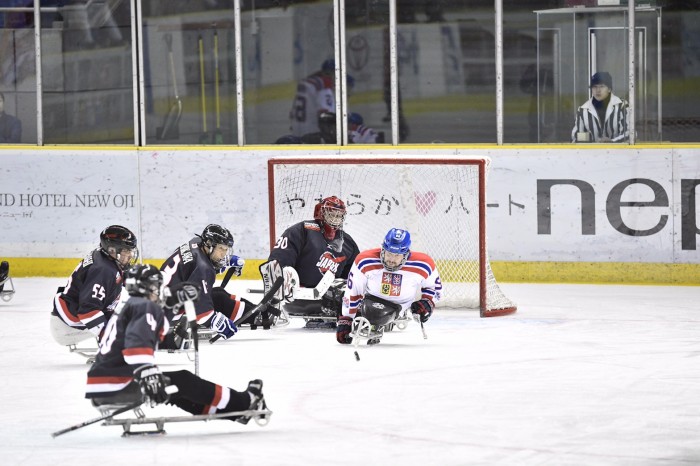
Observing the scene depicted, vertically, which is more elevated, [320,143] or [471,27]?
[471,27]

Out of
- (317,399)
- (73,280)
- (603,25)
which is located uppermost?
(603,25)

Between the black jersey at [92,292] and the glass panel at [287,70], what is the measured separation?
481cm

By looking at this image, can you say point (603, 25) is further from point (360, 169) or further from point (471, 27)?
point (360, 169)

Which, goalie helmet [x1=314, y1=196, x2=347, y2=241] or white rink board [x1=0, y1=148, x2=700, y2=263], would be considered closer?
goalie helmet [x1=314, y1=196, x2=347, y2=241]

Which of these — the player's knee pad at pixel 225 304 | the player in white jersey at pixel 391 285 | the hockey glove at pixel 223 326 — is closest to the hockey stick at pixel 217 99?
the player's knee pad at pixel 225 304

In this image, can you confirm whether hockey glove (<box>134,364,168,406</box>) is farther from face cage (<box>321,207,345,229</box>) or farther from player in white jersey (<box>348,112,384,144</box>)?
player in white jersey (<box>348,112,384,144</box>)

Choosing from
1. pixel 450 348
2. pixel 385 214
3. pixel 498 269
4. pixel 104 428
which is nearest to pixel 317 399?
pixel 104 428

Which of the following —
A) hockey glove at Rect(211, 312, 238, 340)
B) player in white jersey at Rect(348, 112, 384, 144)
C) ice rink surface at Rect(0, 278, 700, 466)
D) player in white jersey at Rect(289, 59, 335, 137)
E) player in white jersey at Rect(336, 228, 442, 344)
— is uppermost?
player in white jersey at Rect(289, 59, 335, 137)

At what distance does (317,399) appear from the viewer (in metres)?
7.74

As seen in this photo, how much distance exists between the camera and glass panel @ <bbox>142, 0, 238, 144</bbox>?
44.0ft

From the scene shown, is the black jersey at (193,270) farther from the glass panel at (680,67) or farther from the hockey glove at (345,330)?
the glass panel at (680,67)

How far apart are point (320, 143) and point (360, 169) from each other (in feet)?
4.26

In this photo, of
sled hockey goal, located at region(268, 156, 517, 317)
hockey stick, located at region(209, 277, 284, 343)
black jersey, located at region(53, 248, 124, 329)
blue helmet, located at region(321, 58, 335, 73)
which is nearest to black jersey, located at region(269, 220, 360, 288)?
hockey stick, located at region(209, 277, 284, 343)

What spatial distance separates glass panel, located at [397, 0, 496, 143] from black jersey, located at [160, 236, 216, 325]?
14.0 ft
